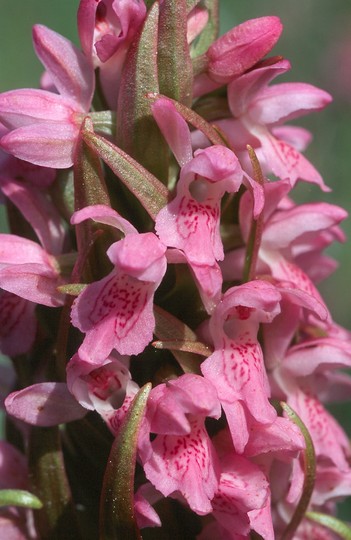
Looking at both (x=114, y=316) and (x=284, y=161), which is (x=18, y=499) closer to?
(x=114, y=316)

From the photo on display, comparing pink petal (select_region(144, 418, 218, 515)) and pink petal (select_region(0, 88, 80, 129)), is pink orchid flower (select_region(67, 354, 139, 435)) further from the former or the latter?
pink petal (select_region(0, 88, 80, 129))

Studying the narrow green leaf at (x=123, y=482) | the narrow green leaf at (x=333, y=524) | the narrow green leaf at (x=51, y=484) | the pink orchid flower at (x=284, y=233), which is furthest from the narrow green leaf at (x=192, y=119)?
the narrow green leaf at (x=333, y=524)

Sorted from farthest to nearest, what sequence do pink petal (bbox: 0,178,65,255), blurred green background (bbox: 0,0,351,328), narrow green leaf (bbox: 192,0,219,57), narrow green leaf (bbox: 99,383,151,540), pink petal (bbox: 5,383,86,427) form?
1. blurred green background (bbox: 0,0,351,328)
2. narrow green leaf (bbox: 192,0,219,57)
3. pink petal (bbox: 0,178,65,255)
4. pink petal (bbox: 5,383,86,427)
5. narrow green leaf (bbox: 99,383,151,540)

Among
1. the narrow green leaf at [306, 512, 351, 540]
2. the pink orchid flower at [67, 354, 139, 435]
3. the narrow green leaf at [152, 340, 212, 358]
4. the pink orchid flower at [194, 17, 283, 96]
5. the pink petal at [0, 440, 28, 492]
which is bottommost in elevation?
the narrow green leaf at [306, 512, 351, 540]

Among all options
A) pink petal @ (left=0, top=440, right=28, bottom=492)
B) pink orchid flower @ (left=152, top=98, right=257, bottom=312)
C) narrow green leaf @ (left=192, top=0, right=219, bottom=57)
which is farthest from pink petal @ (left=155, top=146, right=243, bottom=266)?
pink petal @ (left=0, top=440, right=28, bottom=492)

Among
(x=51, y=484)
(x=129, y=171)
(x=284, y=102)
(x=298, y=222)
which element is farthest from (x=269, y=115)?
(x=51, y=484)
